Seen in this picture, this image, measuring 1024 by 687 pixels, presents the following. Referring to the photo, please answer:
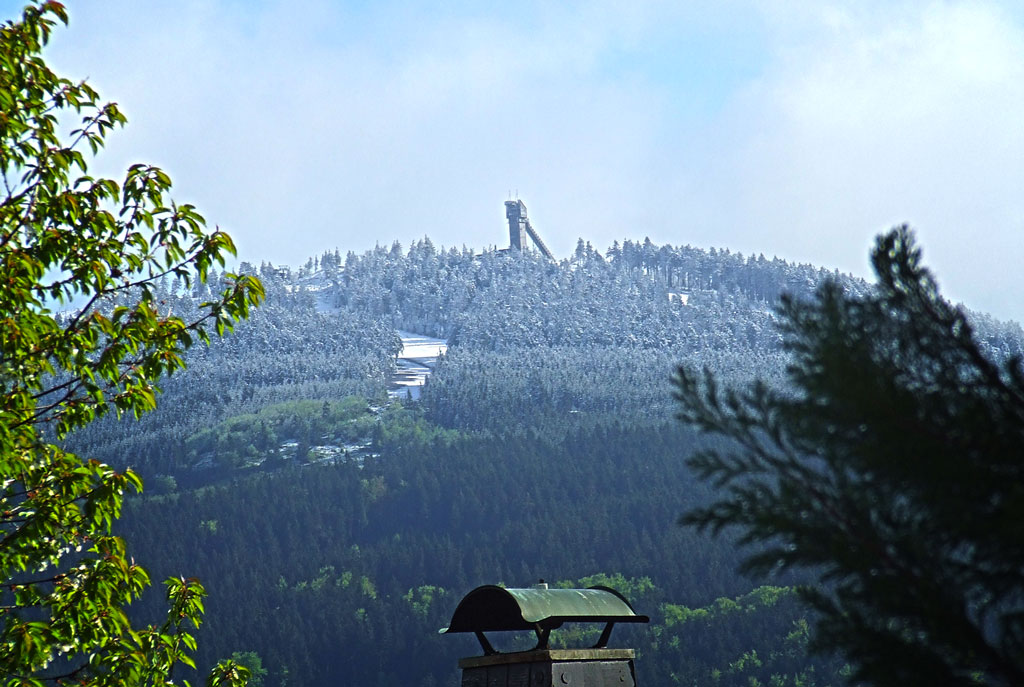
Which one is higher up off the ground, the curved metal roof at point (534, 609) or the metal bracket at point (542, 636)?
the curved metal roof at point (534, 609)

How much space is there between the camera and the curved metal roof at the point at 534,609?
34.4 ft

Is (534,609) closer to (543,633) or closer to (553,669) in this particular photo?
(543,633)

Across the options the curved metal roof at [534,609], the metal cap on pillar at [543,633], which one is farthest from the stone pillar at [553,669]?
the curved metal roof at [534,609]

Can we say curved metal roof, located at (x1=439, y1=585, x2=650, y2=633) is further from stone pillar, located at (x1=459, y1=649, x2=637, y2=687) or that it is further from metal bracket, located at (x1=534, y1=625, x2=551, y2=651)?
stone pillar, located at (x1=459, y1=649, x2=637, y2=687)

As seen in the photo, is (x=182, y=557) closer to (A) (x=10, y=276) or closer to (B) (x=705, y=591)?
(B) (x=705, y=591)

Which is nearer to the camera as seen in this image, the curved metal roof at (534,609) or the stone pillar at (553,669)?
the stone pillar at (553,669)

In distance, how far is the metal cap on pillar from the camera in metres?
9.43

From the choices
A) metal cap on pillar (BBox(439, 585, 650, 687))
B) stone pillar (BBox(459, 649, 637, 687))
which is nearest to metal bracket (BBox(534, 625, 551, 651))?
metal cap on pillar (BBox(439, 585, 650, 687))

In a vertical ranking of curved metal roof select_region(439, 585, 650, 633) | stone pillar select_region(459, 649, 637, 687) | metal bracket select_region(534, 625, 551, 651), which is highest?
curved metal roof select_region(439, 585, 650, 633)

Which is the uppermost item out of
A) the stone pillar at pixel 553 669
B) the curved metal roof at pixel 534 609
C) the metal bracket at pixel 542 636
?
the curved metal roof at pixel 534 609

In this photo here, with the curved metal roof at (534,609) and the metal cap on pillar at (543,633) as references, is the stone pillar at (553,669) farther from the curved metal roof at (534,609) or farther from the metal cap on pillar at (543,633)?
the curved metal roof at (534,609)

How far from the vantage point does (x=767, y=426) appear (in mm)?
5078

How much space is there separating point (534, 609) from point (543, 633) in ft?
1.02

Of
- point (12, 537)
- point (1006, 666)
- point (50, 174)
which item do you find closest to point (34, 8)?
point (50, 174)
